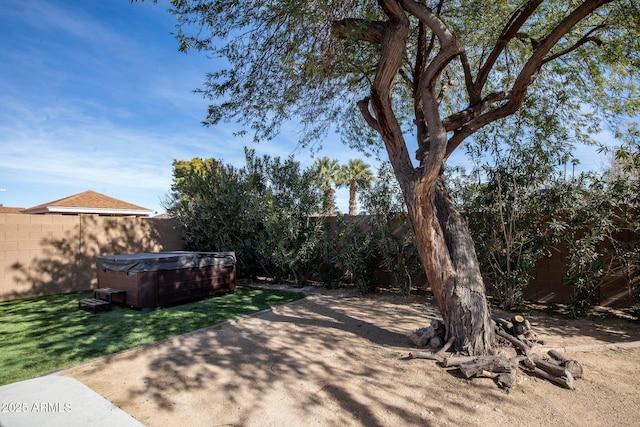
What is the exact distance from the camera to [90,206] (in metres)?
15.3

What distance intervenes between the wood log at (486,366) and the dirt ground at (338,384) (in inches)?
3.3

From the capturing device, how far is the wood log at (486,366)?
122 inches

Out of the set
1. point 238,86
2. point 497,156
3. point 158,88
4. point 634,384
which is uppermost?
point 158,88

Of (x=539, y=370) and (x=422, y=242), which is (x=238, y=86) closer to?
(x=422, y=242)

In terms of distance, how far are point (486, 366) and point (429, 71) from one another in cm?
339

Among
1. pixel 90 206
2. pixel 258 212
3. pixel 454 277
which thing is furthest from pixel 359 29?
pixel 90 206

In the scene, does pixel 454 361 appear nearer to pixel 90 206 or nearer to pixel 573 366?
pixel 573 366

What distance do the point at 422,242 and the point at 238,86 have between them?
3.91 m

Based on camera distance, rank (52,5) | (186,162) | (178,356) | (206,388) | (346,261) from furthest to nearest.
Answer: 1. (186,162)
2. (346,261)
3. (52,5)
4. (178,356)
5. (206,388)

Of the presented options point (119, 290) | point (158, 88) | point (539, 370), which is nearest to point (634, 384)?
point (539, 370)

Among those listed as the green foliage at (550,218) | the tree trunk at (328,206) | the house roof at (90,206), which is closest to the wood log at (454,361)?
the green foliage at (550,218)

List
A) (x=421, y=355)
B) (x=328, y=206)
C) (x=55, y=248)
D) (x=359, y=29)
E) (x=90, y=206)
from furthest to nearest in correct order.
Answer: (x=90, y=206) → (x=328, y=206) → (x=55, y=248) → (x=359, y=29) → (x=421, y=355)

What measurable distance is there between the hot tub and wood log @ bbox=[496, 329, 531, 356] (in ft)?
17.7

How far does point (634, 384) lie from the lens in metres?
2.99
